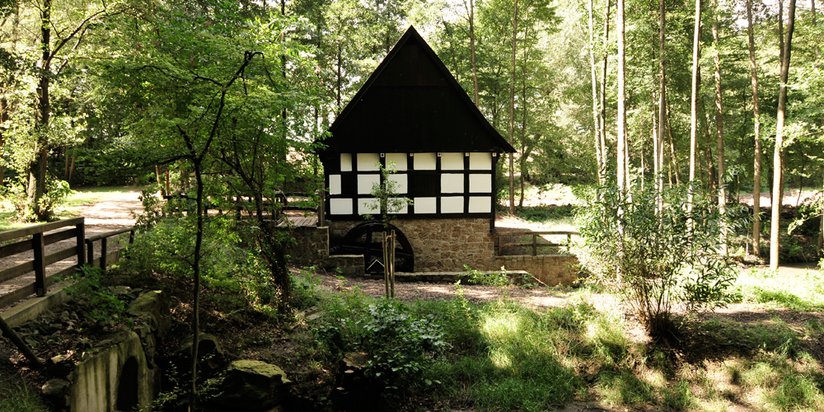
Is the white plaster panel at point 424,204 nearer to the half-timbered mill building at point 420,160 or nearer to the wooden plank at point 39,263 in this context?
the half-timbered mill building at point 420,160

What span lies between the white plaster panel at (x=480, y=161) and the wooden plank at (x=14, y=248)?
10.8 meters

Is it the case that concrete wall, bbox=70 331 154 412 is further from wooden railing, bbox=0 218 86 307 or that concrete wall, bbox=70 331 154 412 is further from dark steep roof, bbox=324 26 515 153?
dark steep roof, bbox=324 26 515 153

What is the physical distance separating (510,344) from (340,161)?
8141mm

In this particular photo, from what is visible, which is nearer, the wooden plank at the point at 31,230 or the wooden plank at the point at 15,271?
the wooden plank at the point at 31,230

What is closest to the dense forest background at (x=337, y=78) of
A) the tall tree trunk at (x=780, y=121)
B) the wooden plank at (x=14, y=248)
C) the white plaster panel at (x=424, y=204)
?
the tall tree trunk at (x=780, y=121)

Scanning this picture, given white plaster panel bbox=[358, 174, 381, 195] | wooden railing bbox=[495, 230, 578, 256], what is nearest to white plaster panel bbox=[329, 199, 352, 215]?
white plaster panel bbox=[358, 174, 381, 195]

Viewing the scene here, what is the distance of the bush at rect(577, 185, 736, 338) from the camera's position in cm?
692

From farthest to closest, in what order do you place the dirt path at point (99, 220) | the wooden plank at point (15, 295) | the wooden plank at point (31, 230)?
the dirt path at point (99, 220) → the wooden plank at point (15, 295) → the wooden plank at point (31, 230)

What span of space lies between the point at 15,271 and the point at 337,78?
1854 centimetres

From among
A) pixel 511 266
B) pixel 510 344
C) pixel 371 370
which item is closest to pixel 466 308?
pixel 510 344

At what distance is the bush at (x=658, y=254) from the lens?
22.7ft

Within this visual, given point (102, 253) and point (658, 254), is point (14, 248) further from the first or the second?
point (658, 254)

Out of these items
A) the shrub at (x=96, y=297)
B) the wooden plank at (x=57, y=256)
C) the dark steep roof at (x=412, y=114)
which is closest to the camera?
the shrub at (x=96, y=297)

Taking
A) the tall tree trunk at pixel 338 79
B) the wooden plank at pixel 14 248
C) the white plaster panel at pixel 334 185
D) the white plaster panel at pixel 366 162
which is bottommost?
the wooden plank at pixel 14 248
